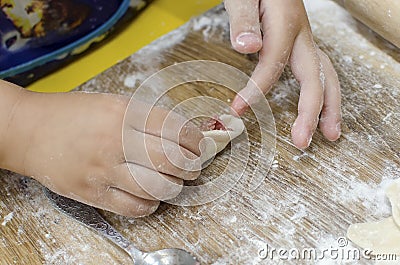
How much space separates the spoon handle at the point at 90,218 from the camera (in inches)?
29.9

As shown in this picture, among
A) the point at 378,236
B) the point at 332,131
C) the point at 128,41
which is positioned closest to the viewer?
the point at 378,236

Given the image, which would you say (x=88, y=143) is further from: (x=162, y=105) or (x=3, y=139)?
(x=162, y=105)

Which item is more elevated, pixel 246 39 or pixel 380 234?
pixel 246 39

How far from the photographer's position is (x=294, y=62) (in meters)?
0.89

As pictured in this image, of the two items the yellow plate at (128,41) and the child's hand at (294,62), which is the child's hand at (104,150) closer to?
the child's hand at (294,62)

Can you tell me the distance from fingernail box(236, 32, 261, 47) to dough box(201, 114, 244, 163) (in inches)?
5.4

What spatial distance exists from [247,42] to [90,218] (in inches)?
12.4

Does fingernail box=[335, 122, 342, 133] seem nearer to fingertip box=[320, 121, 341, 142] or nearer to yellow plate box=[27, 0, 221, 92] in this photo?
fingertip box=[320, 121, 341, 142]

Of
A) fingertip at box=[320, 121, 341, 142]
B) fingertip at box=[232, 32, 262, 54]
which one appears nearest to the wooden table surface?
fingertip at box=[320, 121, 341, 142]

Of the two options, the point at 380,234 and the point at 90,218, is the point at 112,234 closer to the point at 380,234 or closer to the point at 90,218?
the point at 90,218

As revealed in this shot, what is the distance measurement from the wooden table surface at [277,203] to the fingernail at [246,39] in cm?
16

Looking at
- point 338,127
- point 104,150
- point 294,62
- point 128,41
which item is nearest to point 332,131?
point 338,127

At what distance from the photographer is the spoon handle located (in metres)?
0.76

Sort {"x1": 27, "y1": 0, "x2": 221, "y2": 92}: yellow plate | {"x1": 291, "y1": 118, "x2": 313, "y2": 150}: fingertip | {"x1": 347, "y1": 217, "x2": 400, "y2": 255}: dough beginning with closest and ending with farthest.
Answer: {"x1": 347, "y1": 217, "x2": 400, "y2": 255}: dough → {"x1": 291, "y1": 118, "x2": 313, "y2": 150}: fingertip → {"x1": 27, "y1": 0, "x2": 221, "y2": 92}: yellow plate
